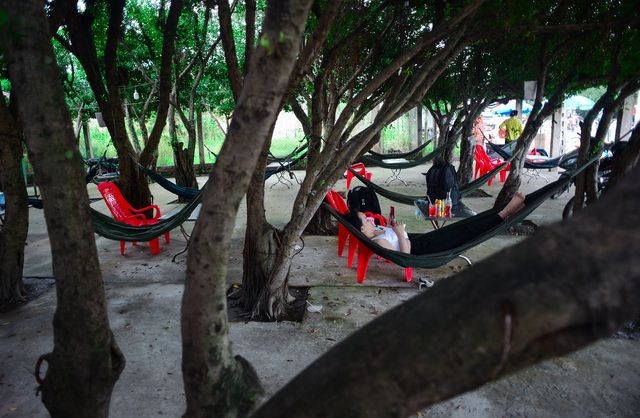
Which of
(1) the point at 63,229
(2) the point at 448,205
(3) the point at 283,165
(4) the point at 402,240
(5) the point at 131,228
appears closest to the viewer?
(1) the point at 63,229

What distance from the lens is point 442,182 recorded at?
436 centimetres

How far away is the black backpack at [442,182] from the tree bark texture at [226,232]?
10.4 feet

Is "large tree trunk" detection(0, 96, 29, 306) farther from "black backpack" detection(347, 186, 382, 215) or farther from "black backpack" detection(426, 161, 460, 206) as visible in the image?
"black backpack" detection(426, 161, 460, 206)

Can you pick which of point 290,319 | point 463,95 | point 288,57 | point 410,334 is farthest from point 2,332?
point 463,95

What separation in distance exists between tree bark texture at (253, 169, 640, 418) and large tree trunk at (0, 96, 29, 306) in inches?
129

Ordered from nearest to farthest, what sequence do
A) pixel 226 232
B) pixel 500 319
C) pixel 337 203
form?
pixel 500 319
pixel 226 232
pixel 337 203

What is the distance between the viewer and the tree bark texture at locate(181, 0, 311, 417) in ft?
3.63

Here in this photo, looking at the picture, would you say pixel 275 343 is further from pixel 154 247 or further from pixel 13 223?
pixel 154 247

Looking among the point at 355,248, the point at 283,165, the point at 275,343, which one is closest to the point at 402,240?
the point at 355,248

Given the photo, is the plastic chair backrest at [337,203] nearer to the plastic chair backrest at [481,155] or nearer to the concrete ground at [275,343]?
the concrete ground at [275,343]

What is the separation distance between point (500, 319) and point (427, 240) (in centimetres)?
306

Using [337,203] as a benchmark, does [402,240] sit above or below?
below

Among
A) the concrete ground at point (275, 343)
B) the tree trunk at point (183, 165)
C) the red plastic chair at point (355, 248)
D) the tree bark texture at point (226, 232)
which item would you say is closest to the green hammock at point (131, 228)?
the concrete ground at point (275, 343)

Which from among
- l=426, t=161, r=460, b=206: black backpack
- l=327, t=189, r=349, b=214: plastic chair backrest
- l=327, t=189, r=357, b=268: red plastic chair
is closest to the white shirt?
l=327, t=189, r=357, b=268: red plastic chair
